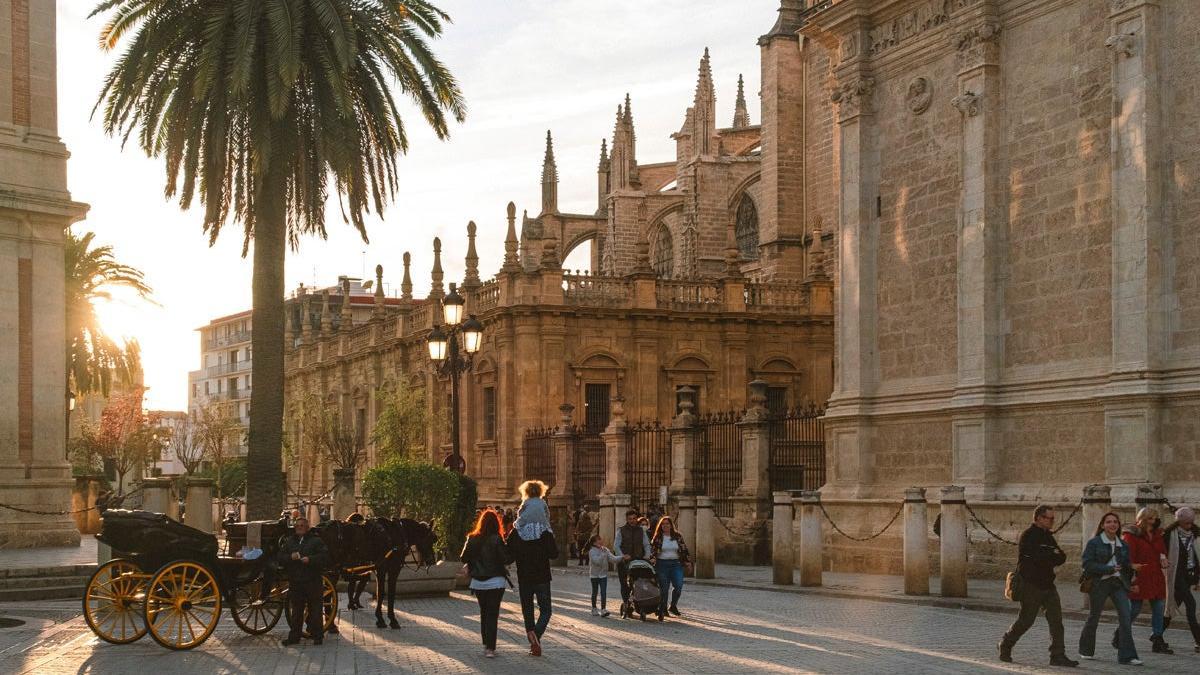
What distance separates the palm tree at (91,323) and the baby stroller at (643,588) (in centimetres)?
2534

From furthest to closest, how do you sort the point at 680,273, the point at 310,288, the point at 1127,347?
the point at 310,288, the point at 680,273, the point at 1127,347

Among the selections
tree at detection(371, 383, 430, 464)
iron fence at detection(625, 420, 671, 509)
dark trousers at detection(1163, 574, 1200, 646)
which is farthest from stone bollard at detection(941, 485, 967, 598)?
tree at detection(371, 383, 430, 464)

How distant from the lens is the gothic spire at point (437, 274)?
4527cm

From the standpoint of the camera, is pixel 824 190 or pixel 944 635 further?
pixel 824 190

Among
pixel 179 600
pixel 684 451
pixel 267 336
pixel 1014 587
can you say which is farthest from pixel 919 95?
pixel 179 600

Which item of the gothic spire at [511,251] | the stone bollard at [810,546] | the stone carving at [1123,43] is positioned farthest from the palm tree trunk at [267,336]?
the gothic spire at [511,251]

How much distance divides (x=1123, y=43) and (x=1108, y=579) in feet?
32.0

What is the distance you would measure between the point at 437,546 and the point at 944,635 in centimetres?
1058

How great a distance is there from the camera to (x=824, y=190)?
4372 cm

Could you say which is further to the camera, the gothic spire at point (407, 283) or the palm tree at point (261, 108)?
the gothic spire at point (407, 283)

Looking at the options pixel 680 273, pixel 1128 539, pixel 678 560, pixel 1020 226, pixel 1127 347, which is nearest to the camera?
pixel 1128 539

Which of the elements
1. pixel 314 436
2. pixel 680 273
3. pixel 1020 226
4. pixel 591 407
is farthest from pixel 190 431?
pixel 1020 226

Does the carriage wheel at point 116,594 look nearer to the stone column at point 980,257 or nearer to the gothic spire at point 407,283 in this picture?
the stone column at point 980,257

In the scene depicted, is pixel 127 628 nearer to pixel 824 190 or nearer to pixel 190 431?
pixel 824 190
